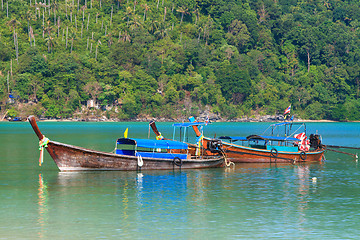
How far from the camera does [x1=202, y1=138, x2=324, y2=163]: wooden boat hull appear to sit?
46.7 metres

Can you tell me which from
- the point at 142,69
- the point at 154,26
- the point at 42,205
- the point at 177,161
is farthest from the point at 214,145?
the point at 154,26

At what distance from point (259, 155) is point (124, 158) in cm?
1508

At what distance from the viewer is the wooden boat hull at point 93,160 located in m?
37.3

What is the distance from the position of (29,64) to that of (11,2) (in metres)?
37.6

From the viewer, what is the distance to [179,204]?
1097 inches

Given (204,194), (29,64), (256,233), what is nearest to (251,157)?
(204,194)

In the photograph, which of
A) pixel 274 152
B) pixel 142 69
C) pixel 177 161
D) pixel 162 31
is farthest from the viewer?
pixel 162 31

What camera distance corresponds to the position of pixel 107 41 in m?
180

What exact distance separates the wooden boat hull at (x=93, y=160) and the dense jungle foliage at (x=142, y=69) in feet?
395

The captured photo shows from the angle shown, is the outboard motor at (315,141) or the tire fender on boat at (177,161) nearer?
the tire fender on boat at (177,161)

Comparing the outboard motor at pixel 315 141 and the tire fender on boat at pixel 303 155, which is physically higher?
the outboard motor at pixel 315 141

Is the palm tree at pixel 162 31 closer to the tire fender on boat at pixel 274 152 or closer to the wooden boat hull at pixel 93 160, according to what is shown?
the tire fender on boat at pixel 274 152

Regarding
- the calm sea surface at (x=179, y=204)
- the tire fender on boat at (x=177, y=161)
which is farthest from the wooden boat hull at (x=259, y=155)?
the tire fender on boat at (x=177, y=161)

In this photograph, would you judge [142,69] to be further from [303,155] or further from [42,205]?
[42,205]
